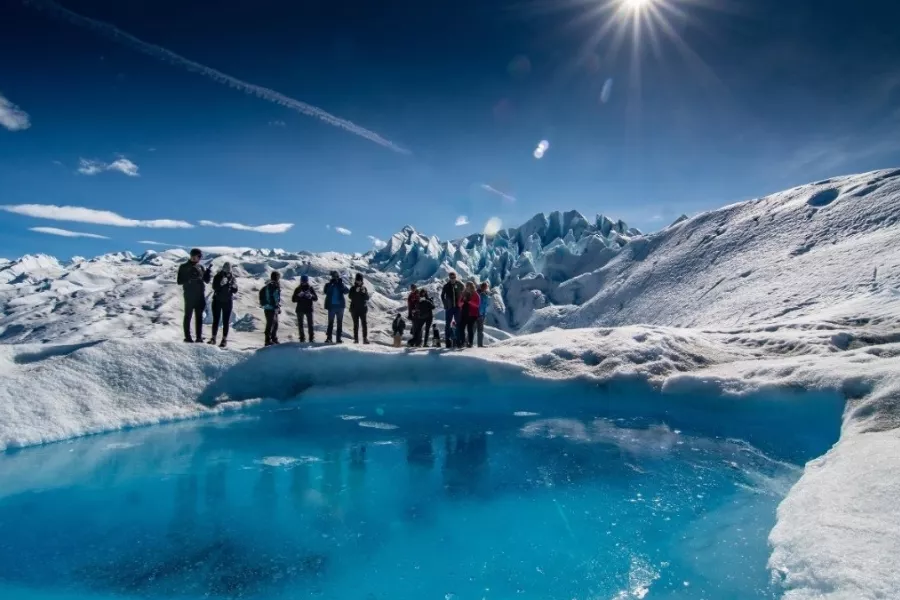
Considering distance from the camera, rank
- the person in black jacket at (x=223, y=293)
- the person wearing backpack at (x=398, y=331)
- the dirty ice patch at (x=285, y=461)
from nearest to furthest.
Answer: the dirty ice patch at (x=285, y=461) < the person in black jacket at (x=223, y=293) < the person wearing backpack at (x=398, y=331)

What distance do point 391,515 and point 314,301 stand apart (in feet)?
27.2

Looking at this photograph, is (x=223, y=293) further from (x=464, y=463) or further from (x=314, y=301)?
(x=464, y=463)

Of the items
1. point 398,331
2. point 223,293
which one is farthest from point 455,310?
point 223,293

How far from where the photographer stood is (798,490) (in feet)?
17.0

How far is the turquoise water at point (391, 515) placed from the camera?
3.95m

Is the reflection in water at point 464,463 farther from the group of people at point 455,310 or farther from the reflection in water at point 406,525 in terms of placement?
the group of people at point 455,310

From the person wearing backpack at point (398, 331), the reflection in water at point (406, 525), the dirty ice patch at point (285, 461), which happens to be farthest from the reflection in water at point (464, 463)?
the person wearing backpack at point (398, 331)

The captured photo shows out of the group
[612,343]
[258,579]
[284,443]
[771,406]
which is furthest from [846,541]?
[612,343]

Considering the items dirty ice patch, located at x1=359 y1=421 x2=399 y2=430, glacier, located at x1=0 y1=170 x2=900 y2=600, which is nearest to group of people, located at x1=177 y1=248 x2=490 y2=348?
glacier, located at x1=0 y1=170 x2=900 y2=600

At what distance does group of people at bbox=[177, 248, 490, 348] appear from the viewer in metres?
10.1

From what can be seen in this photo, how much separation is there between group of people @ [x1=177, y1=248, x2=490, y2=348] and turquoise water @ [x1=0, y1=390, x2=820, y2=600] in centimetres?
300

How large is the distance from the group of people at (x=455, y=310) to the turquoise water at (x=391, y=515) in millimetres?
4556

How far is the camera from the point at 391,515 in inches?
206

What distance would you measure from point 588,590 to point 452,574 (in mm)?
1125
